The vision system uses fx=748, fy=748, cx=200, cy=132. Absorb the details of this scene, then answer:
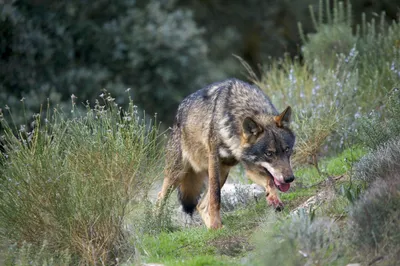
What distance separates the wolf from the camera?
7.80 meters

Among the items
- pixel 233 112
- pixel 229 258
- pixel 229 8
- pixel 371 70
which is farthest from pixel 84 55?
pixel 229 258

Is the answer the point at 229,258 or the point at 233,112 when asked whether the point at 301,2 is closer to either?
the point at 233,112

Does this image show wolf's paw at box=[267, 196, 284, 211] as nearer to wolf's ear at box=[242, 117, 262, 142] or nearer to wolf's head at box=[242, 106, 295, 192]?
wolf's head at box=[242, 106, 295, 192]

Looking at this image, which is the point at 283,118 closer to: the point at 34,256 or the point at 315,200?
the point at 315,200

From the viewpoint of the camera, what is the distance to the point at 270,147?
775cm

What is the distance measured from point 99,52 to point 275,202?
10.6m

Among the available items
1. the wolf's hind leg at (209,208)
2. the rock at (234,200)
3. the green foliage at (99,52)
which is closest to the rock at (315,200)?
the wolf's hind leg at (209,208)

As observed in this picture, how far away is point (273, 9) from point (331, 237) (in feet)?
57.7

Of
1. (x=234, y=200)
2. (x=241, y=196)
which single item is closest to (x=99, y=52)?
(x=234, y=200)

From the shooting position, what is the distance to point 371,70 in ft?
36.7

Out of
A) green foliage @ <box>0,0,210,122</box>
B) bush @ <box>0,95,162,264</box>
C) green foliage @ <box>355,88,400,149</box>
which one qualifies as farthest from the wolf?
green foliage @ <box>0,0,210,122</box>

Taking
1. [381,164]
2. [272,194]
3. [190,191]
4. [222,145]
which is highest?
[381,164]

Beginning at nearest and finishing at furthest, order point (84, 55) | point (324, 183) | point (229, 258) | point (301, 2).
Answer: point (229, 258)
point (324, 183)
point (84, 55)
point (301, 2)

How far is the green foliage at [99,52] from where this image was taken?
1617 cm
